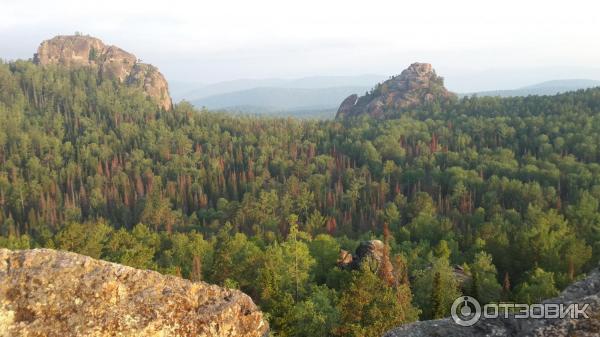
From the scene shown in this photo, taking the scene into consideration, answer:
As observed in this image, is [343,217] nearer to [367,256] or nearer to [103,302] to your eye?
[367,256]

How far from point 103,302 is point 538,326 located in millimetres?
10249

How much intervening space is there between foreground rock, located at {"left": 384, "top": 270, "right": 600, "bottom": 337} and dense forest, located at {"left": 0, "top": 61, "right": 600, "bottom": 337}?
23.5 m

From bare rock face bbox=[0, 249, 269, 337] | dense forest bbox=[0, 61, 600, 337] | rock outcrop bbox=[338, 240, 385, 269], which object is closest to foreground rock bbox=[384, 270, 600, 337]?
bare rock face bbox=[0, 249, 269, 337]

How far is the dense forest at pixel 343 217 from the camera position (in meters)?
50.2

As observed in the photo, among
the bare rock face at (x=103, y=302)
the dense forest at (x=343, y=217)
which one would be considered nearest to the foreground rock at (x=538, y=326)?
the bare rock face at (x=103, y=302)

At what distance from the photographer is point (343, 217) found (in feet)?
454

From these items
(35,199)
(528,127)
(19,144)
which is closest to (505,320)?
(35,199)

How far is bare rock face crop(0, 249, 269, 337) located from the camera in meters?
10.4

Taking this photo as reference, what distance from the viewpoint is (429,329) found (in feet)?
34.6

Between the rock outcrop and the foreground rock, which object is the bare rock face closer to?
the foreground rock

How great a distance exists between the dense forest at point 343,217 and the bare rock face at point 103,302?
23.9 m

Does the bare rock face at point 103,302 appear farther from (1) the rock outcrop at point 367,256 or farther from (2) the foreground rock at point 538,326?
(1) the rock outcrop at point 367,256

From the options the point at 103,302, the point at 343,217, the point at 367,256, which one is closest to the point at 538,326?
the point at 103,302

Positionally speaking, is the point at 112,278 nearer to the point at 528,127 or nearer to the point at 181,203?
the point at 181,203
